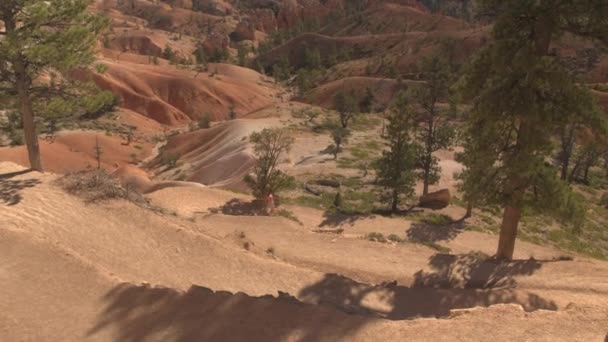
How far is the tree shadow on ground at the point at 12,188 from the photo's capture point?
12625 mm

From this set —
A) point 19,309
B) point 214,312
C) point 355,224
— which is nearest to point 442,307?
point 214,312

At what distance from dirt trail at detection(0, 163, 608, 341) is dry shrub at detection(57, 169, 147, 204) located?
44cm

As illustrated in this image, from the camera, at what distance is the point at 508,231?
15406 mm

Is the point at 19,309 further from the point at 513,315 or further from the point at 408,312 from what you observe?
the point at 513,315

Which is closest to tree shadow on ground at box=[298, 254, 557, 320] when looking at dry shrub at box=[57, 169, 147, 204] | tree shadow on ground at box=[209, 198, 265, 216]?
dry shrub at box=[57, 169, 147, 204]

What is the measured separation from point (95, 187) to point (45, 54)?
15.1ft

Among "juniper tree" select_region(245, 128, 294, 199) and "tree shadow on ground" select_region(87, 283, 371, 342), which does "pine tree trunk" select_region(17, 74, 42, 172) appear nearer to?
"tree shadow on ground" select_region(87, 283, 371, 342)

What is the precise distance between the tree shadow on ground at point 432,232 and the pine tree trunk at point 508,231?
7270mm

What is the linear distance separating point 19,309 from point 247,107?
241 ft

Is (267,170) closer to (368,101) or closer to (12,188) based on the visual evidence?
(12,188)

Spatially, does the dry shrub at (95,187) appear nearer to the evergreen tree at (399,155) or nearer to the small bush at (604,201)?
the evergreen tree at (399,155)

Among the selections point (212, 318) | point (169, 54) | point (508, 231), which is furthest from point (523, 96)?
point (169, 54)

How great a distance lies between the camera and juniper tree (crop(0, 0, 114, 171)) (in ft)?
48.8

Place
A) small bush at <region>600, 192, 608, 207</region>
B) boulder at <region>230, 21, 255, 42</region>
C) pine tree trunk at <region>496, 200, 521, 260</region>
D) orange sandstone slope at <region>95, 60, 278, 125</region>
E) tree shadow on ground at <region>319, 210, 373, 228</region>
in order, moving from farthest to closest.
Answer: boulder at <region>230, 21, 255, 42</region> → orange sandstone slope at <region>95, 60, 278, 125</region> → small bush at <region>600, 192, 608, 207</region> → tree shadow on ground at <region>319, 210, 373, 228</region> → pine tree trunk at <region>496, 200, 521, 260</region>
